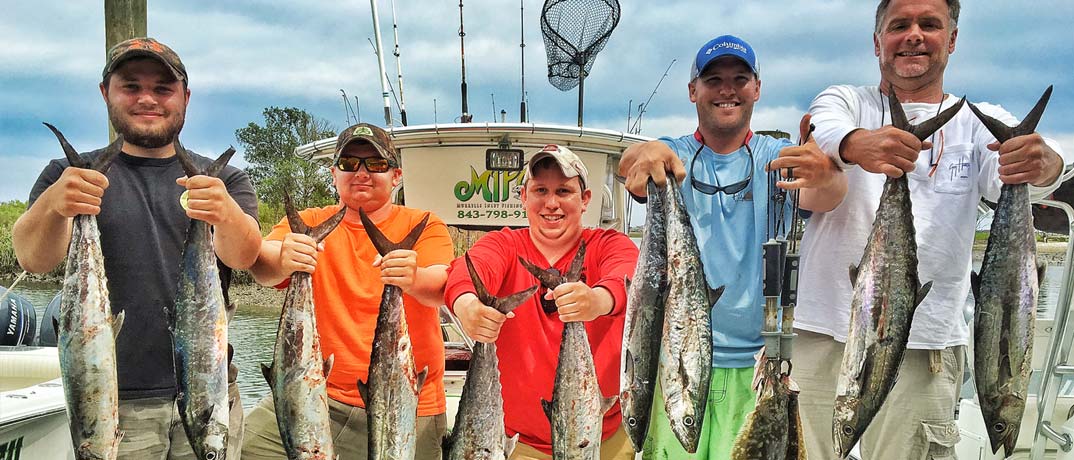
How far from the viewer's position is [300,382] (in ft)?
7.89

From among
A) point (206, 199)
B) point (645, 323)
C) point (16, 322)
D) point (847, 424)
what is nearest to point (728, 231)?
point (645, 323)

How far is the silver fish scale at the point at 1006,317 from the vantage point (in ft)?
7.39

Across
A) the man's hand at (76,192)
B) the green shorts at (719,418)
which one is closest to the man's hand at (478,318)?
the green shorts at (719,418)

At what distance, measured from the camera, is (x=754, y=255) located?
2.72 m

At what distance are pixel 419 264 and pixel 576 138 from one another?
334 cm

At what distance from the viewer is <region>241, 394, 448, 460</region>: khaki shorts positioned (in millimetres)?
3014

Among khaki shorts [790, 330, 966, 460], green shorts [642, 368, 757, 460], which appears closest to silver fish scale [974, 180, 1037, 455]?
khaki shorts [790, 330, 966, 460]

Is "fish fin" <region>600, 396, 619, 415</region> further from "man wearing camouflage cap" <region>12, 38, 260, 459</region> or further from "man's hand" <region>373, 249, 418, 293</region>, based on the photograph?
"man wearing camouflage cap" <region>12, 38, 260, 459</region>

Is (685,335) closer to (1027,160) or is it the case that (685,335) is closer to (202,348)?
(1027,160)

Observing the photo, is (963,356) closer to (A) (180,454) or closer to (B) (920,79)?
(B) (920,79)

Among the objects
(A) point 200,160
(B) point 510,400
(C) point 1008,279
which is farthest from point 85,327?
(C) point 1008,279

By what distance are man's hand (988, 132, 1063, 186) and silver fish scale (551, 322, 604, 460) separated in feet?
4.87

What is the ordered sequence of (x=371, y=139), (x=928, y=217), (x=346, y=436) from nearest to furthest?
1. (x=928, y=217)
2. (x=371, y=139)
3. (x=346, y=436)

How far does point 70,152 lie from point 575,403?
1.92m
